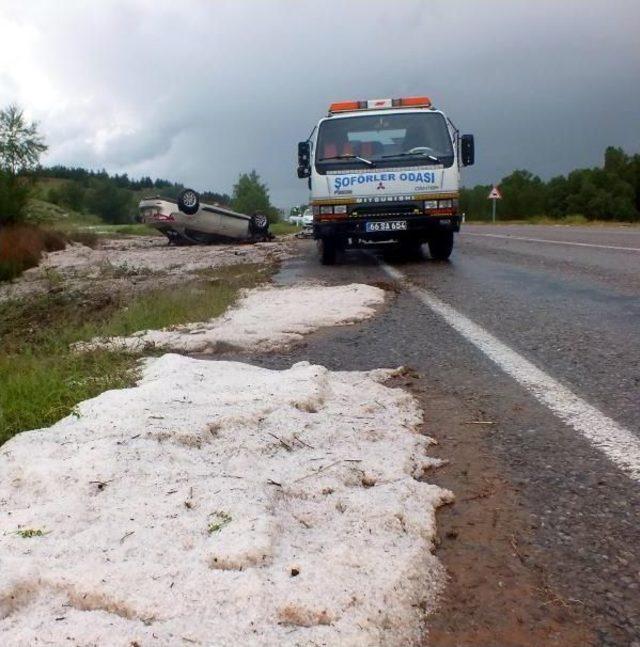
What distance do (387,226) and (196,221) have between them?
11627mm

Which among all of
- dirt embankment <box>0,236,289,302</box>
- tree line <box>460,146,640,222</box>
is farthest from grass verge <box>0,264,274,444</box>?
tree line <box>460,146,640,222</box>

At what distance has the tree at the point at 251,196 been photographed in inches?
3098

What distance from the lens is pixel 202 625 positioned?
1572 mm

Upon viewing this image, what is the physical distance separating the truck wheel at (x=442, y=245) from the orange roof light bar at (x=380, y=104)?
2017 mm

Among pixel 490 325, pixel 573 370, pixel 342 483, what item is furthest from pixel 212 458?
pixel 490 325

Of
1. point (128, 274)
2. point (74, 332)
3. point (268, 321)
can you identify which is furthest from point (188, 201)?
point (268, 321)

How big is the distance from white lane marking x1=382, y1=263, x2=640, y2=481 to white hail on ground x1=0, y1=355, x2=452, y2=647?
27.5 inches

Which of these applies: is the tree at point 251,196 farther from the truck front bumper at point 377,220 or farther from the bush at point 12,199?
the truck front bumper at point 377,220

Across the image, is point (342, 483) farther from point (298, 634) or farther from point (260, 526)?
point (298, 634)

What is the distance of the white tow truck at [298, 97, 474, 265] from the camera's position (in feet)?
33.6

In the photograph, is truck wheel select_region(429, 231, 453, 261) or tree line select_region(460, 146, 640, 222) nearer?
truck wheel select_region(429, 231, 453, 261)

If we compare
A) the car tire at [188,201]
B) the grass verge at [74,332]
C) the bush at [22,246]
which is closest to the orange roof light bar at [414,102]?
the grass verge at [74,332]

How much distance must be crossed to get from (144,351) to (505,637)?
143 inches

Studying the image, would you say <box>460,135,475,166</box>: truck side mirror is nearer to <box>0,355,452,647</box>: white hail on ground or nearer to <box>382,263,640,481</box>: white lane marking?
<box>382,263,640,481</box>: white lane marking
